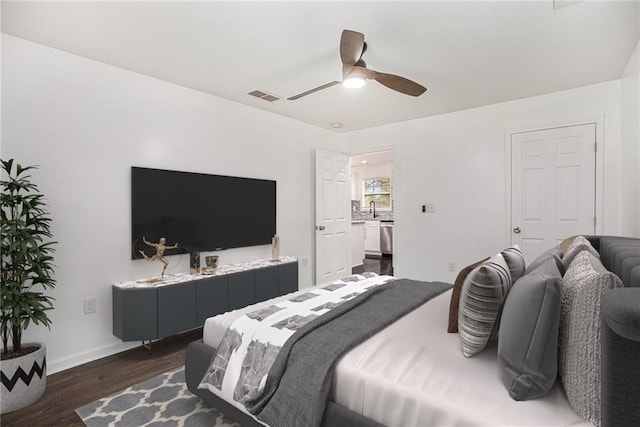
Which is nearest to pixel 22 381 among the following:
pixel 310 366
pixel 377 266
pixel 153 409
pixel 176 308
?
pixel 153 409

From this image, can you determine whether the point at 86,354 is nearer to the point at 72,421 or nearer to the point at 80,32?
the point at 72,421

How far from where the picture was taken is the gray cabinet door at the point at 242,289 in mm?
3314

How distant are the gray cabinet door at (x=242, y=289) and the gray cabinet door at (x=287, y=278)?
41 cm

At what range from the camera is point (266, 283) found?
3666 millimetres

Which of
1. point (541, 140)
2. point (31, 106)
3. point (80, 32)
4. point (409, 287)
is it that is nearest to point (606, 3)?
point (541, 140)

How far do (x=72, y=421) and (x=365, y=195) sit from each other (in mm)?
7916

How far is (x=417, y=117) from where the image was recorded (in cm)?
460

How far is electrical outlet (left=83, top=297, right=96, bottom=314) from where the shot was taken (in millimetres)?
2726

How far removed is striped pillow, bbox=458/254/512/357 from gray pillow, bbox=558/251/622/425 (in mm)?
238

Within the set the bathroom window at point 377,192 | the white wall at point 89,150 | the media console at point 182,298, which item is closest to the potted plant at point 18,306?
the white wall at point 89,150

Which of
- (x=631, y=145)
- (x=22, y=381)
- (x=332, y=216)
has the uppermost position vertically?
(x=631, y=145)

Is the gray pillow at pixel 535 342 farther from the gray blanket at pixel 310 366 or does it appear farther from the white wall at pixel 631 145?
the white wall at pixel 631 145

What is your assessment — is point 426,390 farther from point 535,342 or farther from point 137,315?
point 137,315

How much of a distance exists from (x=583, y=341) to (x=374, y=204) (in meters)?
8.08
